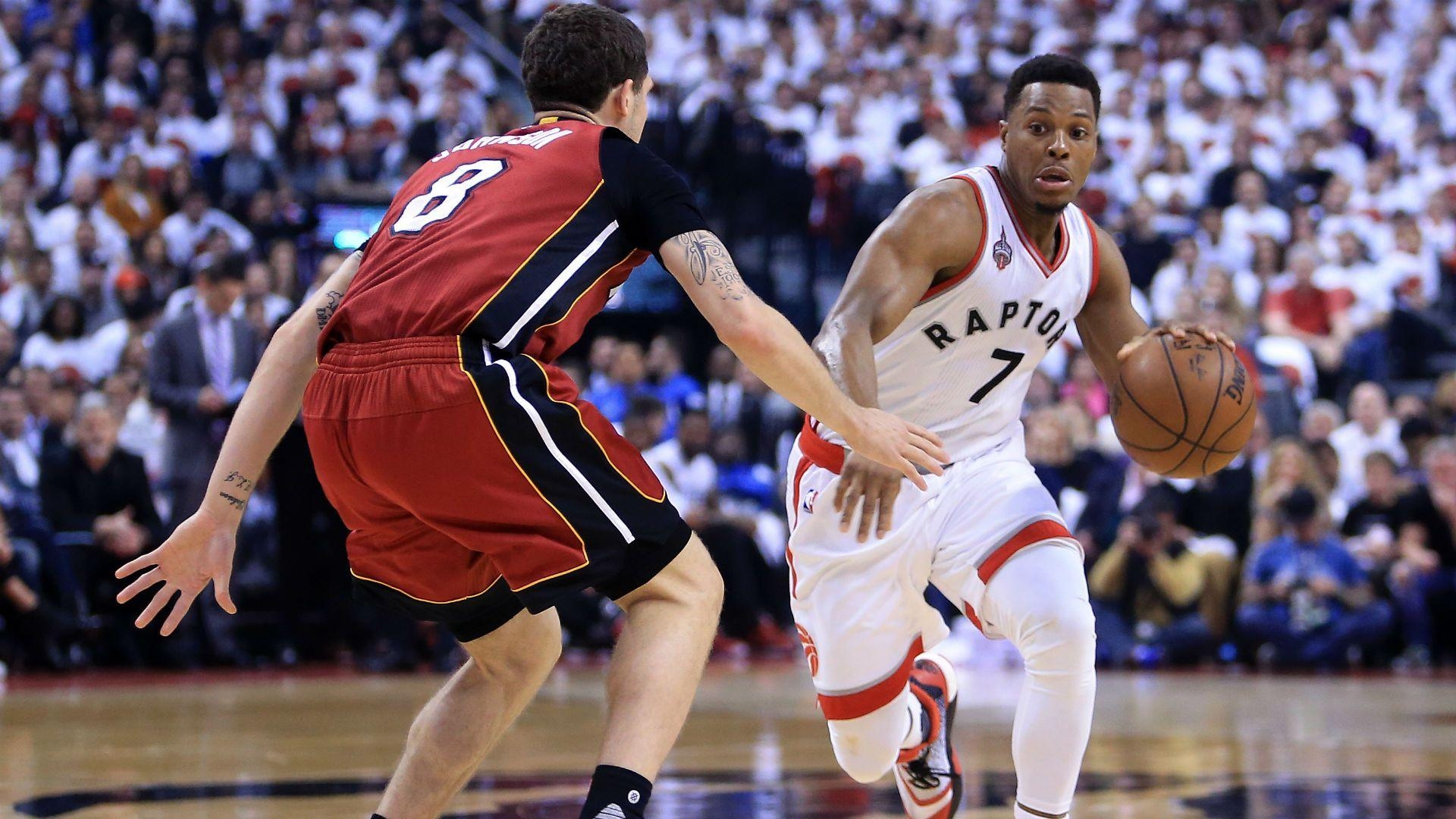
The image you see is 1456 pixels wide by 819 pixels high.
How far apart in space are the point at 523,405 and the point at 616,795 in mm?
758

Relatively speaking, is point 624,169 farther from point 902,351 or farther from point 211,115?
point 211,115

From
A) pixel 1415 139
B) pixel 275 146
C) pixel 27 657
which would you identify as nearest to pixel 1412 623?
pixel 1415 139

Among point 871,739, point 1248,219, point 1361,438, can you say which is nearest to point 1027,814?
point 871,739

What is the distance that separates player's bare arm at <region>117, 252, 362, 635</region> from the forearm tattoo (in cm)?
77

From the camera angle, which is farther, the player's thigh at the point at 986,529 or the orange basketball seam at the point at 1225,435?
the orange basketball seam at the point at 1225,435

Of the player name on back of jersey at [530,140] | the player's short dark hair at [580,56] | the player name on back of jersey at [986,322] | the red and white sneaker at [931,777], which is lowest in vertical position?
the red and white sneaker at [931,777]

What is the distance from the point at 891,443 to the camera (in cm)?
345

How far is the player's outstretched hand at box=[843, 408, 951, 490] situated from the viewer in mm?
3432

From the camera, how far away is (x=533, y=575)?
3289mm

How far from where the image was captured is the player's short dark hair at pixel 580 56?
366 cm

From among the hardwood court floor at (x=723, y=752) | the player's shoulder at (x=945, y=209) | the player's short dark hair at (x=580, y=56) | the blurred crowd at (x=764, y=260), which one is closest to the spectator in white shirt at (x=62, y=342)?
the blurred crowd at (x=764, y=260)

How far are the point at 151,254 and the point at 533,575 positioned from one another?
9757 millimetres

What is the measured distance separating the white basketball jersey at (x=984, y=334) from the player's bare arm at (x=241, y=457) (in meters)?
1.59

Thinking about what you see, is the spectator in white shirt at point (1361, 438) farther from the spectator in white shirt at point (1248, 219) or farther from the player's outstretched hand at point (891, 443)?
the player's outstretched hand at point (891, 443)
